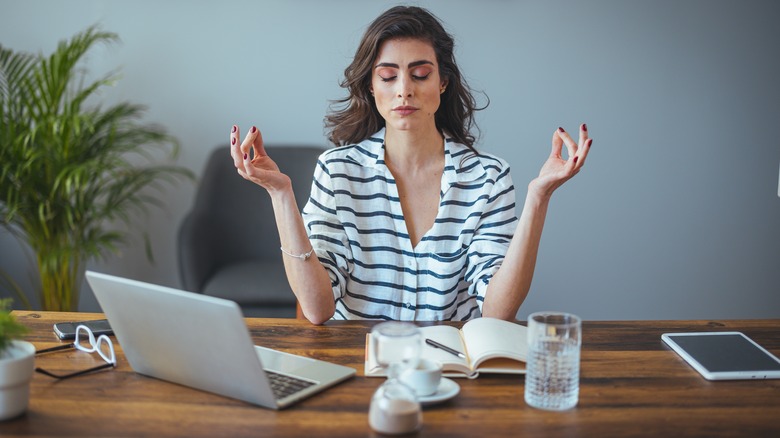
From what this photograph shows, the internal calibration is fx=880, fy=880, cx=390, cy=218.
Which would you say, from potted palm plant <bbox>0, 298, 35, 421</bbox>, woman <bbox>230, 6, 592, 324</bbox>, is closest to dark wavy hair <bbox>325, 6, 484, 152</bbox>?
woman <bbox>230, 6, 592, 324</bbox>

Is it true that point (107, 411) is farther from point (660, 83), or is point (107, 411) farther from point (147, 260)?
point (660, 83)

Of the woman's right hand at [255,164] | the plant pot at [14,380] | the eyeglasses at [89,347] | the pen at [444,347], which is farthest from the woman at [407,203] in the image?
the plant pot at [14,380]

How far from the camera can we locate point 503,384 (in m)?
1.44

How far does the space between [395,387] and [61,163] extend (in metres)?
2.39

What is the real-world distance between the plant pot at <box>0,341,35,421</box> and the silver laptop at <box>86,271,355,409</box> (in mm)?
170

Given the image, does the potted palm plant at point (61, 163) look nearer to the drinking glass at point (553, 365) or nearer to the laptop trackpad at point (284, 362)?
the laptop trackpad at point (284, 362)

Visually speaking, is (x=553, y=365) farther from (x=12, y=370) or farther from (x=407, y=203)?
(x=407, y=203)

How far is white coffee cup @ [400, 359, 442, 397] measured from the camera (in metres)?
1.33

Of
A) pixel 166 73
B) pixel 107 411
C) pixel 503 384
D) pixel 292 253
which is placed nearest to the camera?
pixel 107 411

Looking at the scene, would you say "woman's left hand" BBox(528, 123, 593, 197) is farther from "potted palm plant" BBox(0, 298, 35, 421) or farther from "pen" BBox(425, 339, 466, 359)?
"potted palm plant" BBox(0, 298, 35, 421)

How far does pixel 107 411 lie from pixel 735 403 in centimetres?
96

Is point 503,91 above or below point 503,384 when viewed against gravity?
above

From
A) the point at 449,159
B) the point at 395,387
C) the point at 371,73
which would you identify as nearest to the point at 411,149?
the point at 449,159

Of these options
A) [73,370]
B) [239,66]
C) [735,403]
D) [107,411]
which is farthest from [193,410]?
[239,66]
